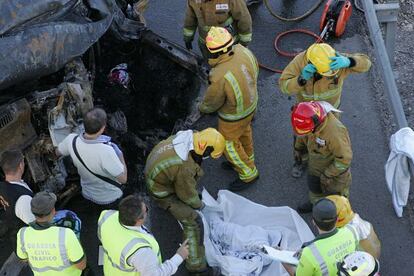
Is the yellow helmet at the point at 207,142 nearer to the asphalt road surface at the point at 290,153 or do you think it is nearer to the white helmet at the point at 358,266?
the asphalt road surface at the point at 290,153

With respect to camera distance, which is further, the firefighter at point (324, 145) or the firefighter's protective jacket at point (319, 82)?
the firefighter's protective jacket at point (319, 82)

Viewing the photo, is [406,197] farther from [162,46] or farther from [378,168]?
[162,46]

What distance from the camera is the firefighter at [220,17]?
6.45 meters

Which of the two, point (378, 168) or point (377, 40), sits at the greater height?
point (377, 40)

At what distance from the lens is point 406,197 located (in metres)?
5.75

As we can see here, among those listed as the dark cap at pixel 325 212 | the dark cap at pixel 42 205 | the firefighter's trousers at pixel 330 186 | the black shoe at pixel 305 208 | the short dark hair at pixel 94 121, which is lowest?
the black shoe at pixel 305 208

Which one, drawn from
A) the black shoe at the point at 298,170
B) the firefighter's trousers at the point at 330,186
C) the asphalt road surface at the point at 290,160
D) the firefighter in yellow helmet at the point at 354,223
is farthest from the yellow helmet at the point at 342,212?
the black shoe at the point at 298,170

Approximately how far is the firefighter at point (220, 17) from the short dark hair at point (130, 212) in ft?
10.2

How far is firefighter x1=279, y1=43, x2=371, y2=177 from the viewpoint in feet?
17.5

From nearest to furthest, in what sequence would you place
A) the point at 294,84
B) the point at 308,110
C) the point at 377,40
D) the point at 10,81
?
1. the point at 10,81
2. the point at 308,110
3. the point at 294,84
4. the point at 377,40

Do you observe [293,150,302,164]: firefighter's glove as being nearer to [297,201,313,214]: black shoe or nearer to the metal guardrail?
[297,201,313,214]: black shoe

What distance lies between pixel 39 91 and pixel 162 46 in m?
1.74

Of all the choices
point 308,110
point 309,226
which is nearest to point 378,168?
point 309,226

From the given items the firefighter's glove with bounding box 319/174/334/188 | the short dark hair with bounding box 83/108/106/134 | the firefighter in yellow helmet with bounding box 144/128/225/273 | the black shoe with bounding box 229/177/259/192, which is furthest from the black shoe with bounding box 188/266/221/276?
the short dark hair with bounding box 83/108/106/134
